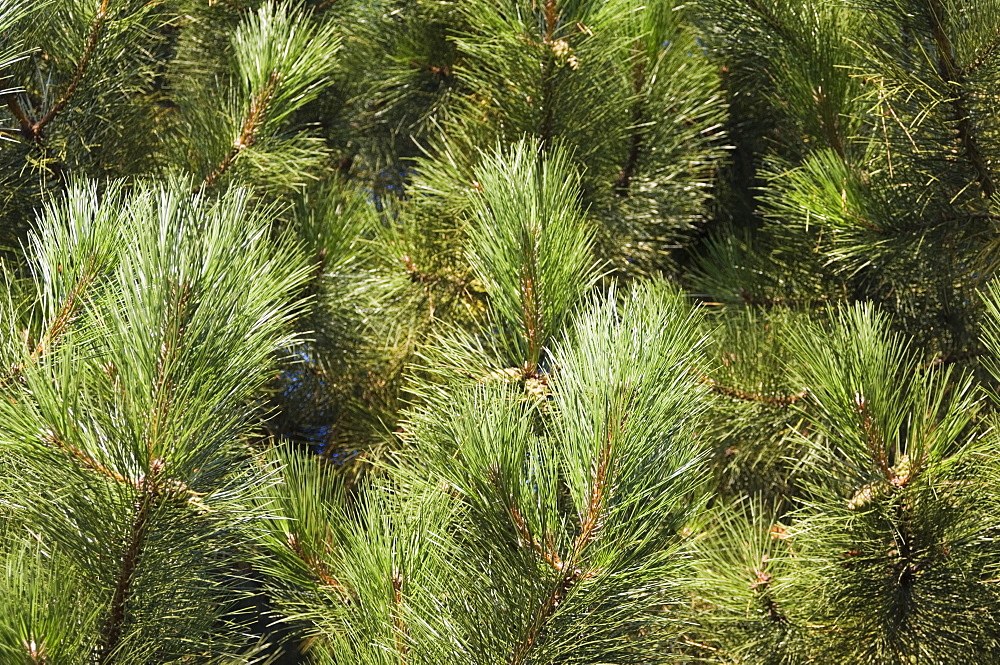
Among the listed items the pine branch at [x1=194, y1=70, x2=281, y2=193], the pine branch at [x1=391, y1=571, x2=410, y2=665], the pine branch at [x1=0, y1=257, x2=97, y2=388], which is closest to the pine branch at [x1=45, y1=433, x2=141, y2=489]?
the pine branch at [x1=0, y1=257, x2=97, y2=388]

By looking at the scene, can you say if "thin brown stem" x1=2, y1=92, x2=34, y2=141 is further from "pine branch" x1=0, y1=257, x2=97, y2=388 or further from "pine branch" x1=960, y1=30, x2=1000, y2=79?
"pine branch" x1=960, y1=30, x2=1000, y2=79

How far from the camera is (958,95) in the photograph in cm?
116

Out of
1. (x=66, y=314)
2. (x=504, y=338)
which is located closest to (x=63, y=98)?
(x=66, y=314)

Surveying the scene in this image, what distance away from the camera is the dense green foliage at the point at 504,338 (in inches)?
31.0

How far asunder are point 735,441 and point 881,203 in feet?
1.28

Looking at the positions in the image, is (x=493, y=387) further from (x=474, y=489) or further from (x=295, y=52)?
(x=295, y=52)

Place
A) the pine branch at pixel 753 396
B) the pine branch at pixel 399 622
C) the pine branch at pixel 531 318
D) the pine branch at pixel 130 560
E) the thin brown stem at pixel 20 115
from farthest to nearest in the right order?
1. the pine branch at pixel 753 396
2. the thin brown stem at pixel 20 115
3. the pine branch at pixel 531 318
4. the pine branch at pixel 399 622
5. the pine branch at pixel 130 560

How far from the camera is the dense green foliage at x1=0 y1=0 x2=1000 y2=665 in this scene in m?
0.79

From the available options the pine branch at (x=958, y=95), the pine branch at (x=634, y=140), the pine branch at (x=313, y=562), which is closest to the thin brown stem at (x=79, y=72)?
the pine branch at (x=313, y=562)

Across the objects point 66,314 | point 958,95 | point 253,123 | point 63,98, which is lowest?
point 958,95

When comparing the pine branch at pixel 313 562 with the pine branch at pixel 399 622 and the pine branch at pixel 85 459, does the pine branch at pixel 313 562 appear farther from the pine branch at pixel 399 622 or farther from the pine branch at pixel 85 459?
the pine branch at pixel 85 459

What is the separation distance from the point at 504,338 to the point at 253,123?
50 cm

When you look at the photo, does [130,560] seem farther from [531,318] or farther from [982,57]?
[982,57]

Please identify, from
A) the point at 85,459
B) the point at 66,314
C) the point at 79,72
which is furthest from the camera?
the point at 79,72
